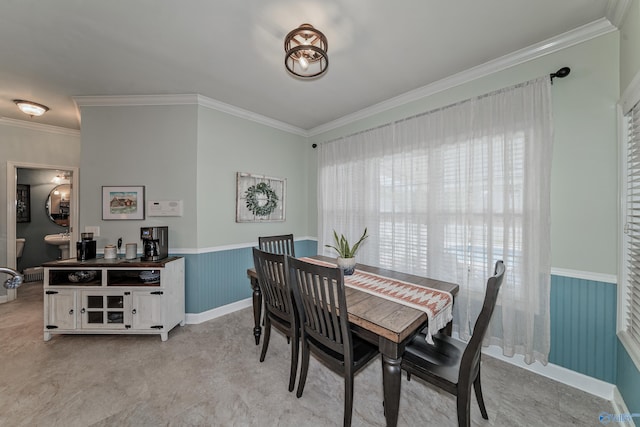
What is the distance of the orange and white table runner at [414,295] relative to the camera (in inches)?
58.9

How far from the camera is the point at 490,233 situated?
2123mm

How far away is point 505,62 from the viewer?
82.4 inches

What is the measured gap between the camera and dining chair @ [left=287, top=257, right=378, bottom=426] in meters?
1.38

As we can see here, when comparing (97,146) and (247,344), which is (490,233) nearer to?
(247,344)

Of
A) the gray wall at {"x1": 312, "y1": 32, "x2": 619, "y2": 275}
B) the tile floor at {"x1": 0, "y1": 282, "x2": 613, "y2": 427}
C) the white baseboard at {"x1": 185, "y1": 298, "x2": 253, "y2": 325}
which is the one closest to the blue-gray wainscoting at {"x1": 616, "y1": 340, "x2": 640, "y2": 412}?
the tile floor at {"x1": 0, "y1": 282, "x2": 613, "y2": 427}

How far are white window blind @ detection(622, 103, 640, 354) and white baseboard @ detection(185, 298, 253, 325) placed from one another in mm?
3506

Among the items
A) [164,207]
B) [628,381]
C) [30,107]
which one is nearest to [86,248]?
[164,207]

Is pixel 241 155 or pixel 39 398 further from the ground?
pixel 241 155

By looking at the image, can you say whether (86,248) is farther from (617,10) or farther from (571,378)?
(617,10)

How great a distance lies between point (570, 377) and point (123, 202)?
4585 mm

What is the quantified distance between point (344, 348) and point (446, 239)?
1.60 metres

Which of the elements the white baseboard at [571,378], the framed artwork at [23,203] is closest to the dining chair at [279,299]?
the white baseboard at [571,378]

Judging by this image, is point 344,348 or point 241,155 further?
point 241,155

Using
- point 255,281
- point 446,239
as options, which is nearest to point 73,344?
point 255,281
